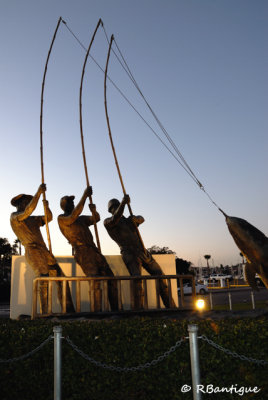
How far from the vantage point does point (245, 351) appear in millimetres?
3418

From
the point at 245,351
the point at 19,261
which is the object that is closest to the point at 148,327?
the point at 245,351

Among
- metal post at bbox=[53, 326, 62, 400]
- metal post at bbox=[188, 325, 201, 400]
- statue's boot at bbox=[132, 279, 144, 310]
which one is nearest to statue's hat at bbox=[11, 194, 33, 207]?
statue's boot at bbox=[132, 279, 144, 310]

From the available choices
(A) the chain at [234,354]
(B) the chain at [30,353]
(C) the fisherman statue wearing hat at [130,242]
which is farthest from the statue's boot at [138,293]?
(A) the chain at [234,354]

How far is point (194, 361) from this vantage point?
328cm

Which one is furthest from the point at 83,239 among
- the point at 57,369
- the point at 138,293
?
the point at 57,369

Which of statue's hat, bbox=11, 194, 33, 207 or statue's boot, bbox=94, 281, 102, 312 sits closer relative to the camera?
statue's boot, bbox=94, 281, 102, 312

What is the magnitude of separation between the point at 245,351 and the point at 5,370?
2.76 m

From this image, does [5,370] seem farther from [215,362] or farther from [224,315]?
[224,315]

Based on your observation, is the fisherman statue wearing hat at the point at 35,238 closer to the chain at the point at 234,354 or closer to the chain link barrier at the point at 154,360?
the chain link barrier at the point at 154,360

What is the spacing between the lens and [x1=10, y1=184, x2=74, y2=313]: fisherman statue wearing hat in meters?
7.49

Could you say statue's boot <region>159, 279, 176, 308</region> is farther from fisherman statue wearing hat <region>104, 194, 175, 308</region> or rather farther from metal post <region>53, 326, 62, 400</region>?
metal post <region>53, 326, 62, 400</region>

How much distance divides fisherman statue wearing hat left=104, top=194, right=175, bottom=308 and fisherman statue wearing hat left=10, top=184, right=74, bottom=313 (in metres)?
1.39

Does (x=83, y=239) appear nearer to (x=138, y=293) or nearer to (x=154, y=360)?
(x=138, y=293)

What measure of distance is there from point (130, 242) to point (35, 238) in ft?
6.83
